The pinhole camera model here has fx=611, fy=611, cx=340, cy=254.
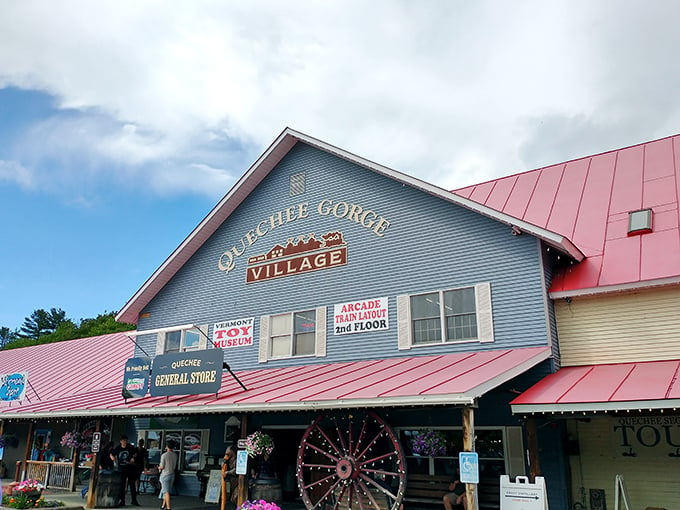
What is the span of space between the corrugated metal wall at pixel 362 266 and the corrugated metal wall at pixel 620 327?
797 mm

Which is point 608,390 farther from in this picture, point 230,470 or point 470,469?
point 230,470

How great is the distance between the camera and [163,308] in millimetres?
19562

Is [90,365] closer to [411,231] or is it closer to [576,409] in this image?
[411,231]

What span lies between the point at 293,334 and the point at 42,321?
99.8 metres

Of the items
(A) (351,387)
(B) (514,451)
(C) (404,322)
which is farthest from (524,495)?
(C) (404,322)

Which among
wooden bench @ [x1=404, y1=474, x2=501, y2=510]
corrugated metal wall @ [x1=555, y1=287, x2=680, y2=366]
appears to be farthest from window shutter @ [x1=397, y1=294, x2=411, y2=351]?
corrugated metal wall @ [x1=555, y1=287, x2=680, y2=366]

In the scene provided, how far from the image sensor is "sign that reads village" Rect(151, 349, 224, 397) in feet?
44.0

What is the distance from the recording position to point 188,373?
14.0m

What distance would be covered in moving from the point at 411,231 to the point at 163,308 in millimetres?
9002

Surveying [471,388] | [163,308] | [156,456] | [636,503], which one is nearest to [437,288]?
[471,388]

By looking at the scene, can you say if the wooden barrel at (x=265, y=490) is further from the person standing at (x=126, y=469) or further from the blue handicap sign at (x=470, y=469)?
the blue handicap sign at (x=470, y=469)

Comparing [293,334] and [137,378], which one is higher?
[293,334]

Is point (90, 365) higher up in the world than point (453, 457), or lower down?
higher up

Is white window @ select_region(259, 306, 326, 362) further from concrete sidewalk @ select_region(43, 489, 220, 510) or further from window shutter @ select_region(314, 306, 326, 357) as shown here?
concrete sidewalk @ select_region(43, 489, 220, 510)
